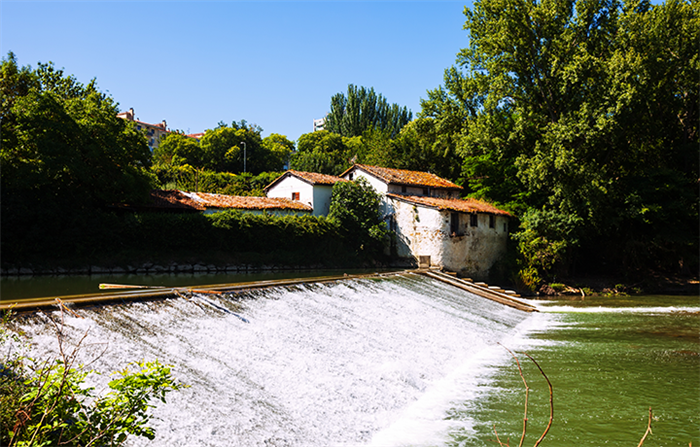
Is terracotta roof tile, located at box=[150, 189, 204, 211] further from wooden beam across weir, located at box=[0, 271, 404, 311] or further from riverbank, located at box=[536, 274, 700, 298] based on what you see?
riverbank, located at box=[536, 274, 700, 298]

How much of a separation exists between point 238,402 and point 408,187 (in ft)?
97.2

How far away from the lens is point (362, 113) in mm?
77188

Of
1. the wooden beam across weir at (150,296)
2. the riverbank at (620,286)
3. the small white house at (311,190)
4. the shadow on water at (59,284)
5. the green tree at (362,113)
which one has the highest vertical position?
the green tree at (362,113)

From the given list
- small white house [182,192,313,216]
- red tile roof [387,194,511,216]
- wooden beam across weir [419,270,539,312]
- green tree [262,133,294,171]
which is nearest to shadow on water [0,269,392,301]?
small white house [182,192,313,216]

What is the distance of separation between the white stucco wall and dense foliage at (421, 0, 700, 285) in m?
2.51

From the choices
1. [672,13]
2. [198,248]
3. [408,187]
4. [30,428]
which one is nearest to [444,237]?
[408,187]

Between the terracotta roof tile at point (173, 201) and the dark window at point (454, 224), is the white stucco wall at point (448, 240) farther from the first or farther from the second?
the terracotta roof tile at point (173, 201)

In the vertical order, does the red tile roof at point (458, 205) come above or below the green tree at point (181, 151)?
below

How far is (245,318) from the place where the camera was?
392 inches

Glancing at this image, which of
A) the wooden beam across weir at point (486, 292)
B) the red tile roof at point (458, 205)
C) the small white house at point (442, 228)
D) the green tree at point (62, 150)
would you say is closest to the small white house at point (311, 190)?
the small white house at point (442, 228)

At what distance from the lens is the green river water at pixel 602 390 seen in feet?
22.9

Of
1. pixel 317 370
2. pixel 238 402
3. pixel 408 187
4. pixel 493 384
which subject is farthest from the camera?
pixel 408 187

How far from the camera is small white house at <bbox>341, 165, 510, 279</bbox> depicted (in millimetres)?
29734

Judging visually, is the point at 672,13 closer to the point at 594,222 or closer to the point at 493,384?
the point at 594,222
